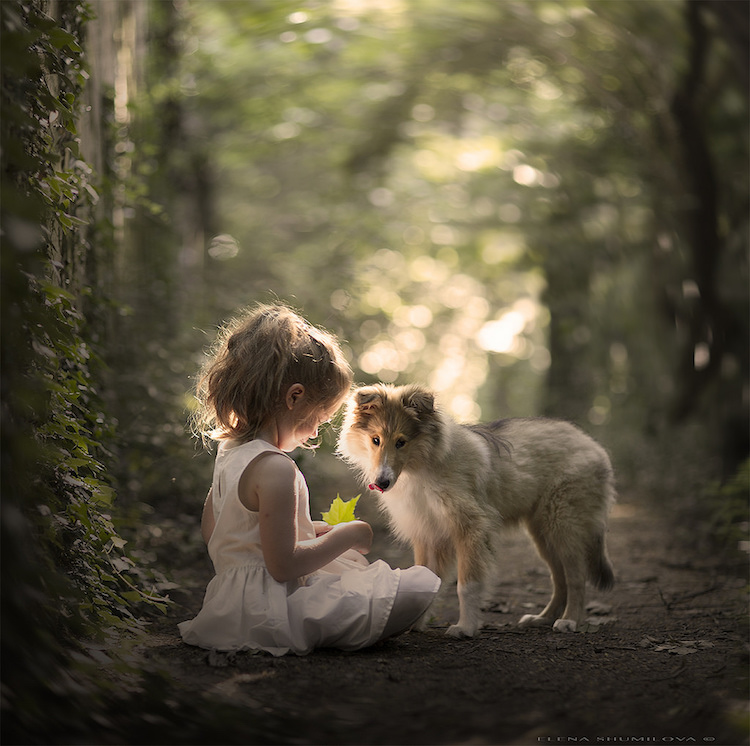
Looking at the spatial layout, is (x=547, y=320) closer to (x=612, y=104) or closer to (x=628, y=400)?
(x=628, y=400)

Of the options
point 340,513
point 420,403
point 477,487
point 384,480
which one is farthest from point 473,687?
point 420,403

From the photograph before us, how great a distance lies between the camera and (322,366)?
4.25 metres

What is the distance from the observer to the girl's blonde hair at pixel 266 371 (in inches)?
164

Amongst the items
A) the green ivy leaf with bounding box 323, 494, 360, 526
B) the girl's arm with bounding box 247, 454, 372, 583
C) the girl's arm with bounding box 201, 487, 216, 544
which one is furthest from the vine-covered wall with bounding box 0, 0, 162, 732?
the green ivy leaf with bounding box 323, 494, 360, 526

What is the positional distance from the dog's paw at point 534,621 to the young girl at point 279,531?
57.1 inches

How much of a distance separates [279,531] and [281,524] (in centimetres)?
3

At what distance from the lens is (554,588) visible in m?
A: 5.62

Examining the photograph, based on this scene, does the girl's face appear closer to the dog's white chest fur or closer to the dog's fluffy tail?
the dog's white chest fur

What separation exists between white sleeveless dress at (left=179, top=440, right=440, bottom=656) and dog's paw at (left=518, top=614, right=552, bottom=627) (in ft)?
4.72

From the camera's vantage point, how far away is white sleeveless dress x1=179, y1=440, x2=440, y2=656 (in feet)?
12.9

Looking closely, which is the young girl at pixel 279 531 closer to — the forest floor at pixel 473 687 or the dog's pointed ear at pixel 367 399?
the forest floor at pixel 473 687

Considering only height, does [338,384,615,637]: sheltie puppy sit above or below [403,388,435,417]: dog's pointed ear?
below

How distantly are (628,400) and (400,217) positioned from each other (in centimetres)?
771

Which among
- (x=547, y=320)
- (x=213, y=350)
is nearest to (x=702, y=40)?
(x=213, y=350)
